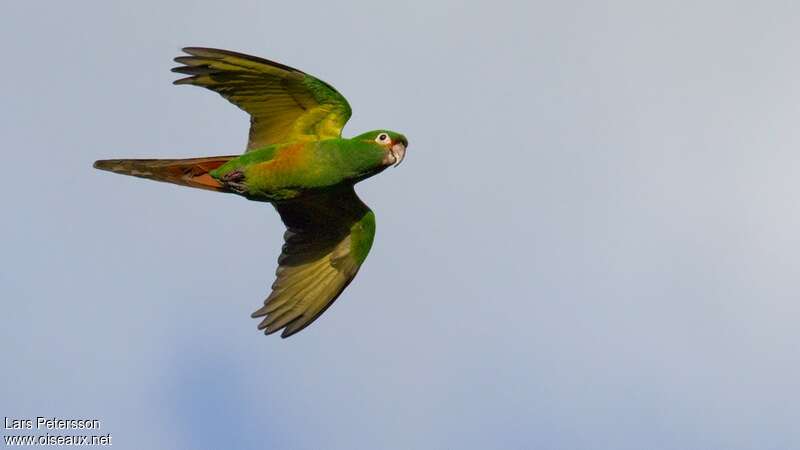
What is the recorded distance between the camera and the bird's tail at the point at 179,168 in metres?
17.8

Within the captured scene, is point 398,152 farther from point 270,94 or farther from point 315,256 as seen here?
point 315,256

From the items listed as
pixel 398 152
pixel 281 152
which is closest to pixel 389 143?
pixel 398 152

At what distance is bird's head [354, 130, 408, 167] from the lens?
1742 centimetres

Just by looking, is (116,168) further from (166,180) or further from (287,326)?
(287,326)

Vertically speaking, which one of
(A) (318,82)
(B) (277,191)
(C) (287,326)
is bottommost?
(C) (287,326)

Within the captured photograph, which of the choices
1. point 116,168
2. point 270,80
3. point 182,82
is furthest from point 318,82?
point 116,168

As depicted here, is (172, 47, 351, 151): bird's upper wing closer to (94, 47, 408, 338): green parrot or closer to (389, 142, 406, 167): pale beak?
(94, 47, 408, 338): green parrot

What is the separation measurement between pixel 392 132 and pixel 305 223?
246 centimetres

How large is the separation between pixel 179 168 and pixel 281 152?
141 centimetres

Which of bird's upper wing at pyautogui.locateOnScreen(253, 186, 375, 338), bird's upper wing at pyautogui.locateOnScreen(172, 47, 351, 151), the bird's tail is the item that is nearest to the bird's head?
bird's upper wing at pyautogui.locateOnScreen(172, 47, 351, 151)

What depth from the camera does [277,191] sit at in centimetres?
1769

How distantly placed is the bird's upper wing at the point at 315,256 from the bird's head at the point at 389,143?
1.40 m

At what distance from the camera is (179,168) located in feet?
58.6

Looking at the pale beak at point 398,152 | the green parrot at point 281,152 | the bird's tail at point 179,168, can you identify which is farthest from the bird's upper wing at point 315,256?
the pale beak at point 398,152
